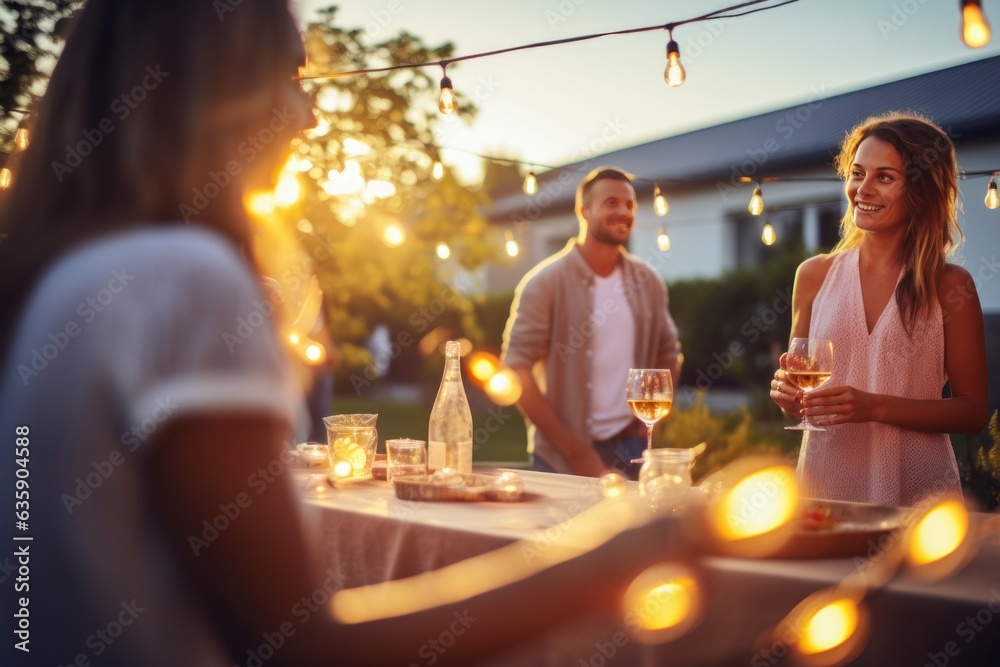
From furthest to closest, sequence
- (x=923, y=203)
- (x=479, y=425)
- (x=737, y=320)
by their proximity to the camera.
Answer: (x=479, y=425) < (x=737, y=320) < (x=923, y=203)

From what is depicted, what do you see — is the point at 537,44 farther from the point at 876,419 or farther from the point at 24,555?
the point at 24,555

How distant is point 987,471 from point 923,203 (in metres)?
3.56

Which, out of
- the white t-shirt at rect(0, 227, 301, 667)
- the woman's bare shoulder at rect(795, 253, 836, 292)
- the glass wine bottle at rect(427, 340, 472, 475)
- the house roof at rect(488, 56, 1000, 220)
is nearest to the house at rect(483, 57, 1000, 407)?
the house roof at rect(488, 56, 1000, 220)

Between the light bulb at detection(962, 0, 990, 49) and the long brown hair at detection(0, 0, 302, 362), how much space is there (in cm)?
195

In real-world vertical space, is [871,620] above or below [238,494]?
below

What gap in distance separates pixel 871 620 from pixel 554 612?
2.91ft

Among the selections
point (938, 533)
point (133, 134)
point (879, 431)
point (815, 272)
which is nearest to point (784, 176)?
point (815, 272)

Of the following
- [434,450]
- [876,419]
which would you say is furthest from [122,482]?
[876,419]

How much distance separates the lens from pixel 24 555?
1.08 meters

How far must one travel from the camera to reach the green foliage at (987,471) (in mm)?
5984

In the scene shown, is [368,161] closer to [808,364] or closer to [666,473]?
[808,364]

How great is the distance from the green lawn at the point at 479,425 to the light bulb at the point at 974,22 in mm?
9514

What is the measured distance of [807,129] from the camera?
18469 mm

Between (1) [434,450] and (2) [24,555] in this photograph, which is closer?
(2) [24,555]
